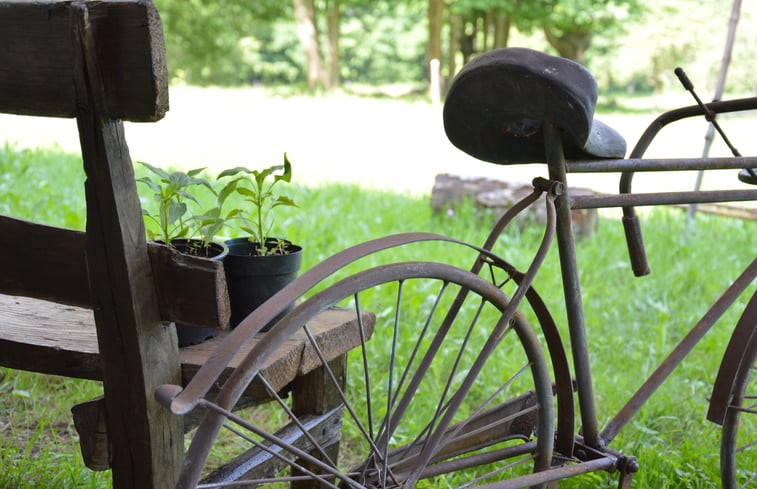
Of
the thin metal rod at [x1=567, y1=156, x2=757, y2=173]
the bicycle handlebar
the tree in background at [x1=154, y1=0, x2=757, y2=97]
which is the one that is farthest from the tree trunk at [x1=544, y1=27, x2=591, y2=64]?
the thin metal rod at [x1=567, y1=156, x2=757, y2=173]

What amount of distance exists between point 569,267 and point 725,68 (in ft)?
11.6

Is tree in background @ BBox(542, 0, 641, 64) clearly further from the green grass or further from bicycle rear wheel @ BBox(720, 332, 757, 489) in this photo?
bicycle rear wheel @ BBox(720, 332, 757, 489)

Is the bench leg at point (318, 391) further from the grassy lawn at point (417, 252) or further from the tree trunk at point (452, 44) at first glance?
the tree trunk at point (452, 44)

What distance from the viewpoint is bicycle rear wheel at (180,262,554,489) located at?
1.42 metres

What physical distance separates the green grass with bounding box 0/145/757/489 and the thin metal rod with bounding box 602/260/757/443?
51 cm

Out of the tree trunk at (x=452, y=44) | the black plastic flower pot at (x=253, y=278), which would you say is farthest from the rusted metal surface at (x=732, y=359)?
the tree trunk at (x=452, y=44)

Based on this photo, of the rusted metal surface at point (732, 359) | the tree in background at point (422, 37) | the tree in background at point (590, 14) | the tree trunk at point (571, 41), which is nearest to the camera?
the rusted metal surface at point (732, 359)

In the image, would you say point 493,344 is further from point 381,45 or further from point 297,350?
point 381,45

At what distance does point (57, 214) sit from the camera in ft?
13.9

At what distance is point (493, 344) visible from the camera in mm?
1633

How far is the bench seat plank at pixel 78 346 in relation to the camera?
1614mm

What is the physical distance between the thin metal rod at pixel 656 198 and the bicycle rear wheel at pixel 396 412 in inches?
12.1

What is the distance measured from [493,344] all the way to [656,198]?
58cm

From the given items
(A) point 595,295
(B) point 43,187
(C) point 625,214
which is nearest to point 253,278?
(C) point 625,214
